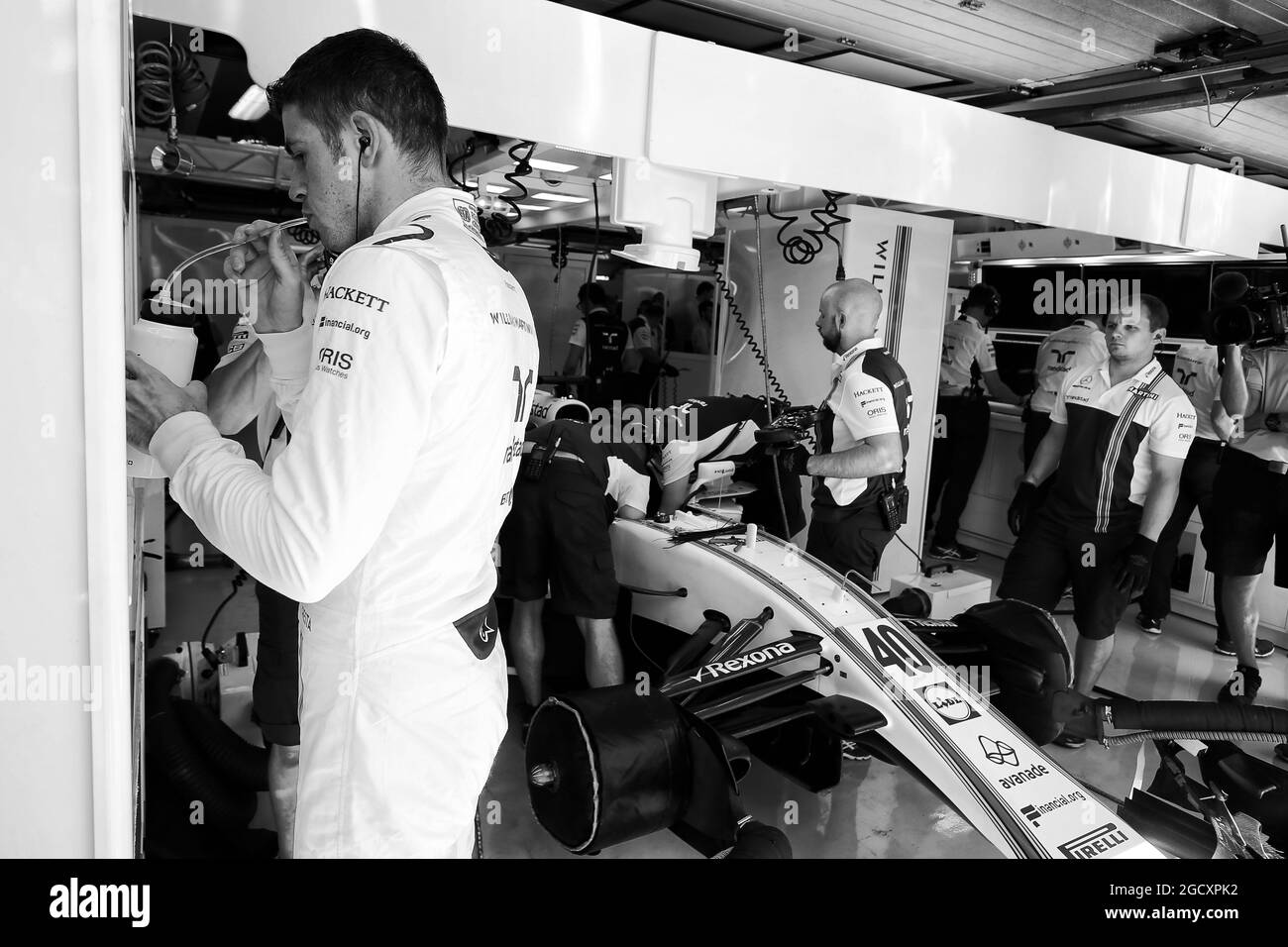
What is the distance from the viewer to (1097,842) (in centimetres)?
231

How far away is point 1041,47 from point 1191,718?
8.16 feet

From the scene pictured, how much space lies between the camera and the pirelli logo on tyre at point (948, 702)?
8.81 feet

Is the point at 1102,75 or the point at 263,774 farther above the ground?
the point at 1102,75

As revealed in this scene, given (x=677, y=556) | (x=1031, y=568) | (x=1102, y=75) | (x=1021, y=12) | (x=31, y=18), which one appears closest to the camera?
(x=31, y=18)

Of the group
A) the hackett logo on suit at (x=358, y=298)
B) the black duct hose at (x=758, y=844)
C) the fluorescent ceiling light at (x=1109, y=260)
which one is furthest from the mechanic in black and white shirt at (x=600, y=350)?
the hackett logo on suit at (x=358, y=298)

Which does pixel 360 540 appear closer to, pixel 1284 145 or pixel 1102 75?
pixel 1102 75

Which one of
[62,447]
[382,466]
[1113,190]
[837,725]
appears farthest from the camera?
[1113,190]

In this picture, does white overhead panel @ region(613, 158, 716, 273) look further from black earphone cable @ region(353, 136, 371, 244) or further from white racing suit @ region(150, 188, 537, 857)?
black earphone cable @ region(353, 136, 371, 244)

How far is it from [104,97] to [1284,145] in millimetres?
5933

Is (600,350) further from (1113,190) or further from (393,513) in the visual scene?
(393,513)

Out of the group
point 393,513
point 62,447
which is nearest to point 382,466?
point 393,513

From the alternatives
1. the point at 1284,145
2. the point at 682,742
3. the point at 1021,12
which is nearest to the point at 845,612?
the point at 682,742

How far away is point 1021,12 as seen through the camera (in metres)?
3.12
